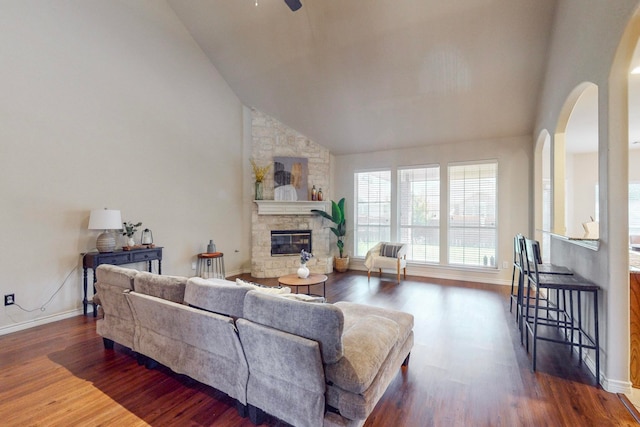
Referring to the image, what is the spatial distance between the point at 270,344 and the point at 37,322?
3511 millimetres

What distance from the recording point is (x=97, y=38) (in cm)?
386

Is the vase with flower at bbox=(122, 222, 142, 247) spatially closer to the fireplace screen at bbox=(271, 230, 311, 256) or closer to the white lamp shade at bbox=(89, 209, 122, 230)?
the white lamp shade at bbox=(89, 209, 122, 230)

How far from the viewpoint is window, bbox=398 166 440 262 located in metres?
5.80

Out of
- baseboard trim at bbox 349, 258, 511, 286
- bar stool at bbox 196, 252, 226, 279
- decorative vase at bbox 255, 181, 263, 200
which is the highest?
decorative vase at bbox 255, 181, 263, 200

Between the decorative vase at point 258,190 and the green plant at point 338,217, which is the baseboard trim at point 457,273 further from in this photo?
the decorative vase at point 258,190

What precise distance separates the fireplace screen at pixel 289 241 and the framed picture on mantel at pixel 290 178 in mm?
737

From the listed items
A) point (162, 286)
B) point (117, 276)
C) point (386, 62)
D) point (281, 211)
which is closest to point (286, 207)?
point (281, 211)

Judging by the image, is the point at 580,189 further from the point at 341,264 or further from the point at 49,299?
the point at 49,299

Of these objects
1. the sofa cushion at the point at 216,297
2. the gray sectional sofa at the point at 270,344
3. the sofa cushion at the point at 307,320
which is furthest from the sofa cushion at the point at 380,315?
the sofa cushion at the point at 216,297

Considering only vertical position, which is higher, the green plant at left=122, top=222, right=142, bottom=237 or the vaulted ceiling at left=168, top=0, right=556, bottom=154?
the vaulted ceiling at left=168, top=0, right=556, bottom=154

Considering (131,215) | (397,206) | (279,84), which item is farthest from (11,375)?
(397,206)

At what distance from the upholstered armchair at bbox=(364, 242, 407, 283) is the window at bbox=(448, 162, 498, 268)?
3.12 feet

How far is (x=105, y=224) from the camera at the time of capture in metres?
3.58

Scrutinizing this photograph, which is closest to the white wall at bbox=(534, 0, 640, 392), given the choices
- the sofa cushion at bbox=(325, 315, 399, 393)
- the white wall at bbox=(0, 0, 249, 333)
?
the sofa cushion at bbox=(325, 315, 399, 393)
